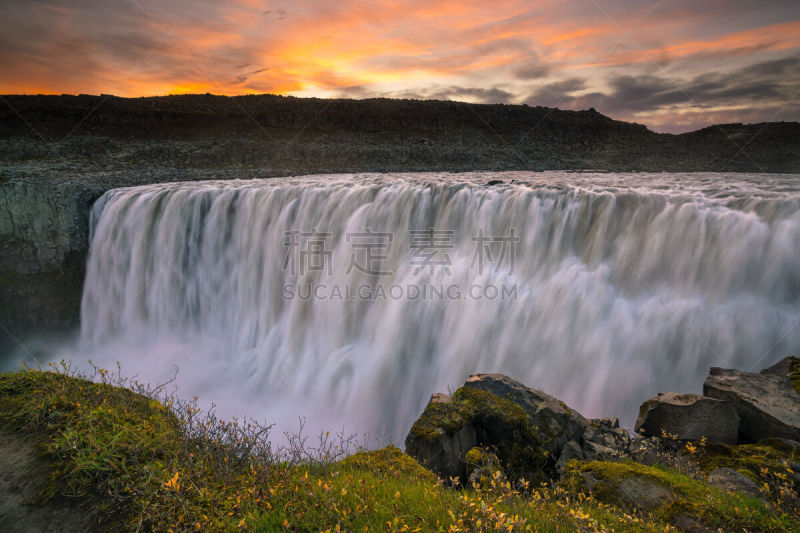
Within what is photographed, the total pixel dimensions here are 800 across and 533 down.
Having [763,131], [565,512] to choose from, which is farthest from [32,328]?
[763,131]

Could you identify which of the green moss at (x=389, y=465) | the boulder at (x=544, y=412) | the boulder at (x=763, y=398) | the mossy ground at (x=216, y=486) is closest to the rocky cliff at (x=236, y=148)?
the mossy ground at (x=216, y=486)

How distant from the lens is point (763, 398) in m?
4.39

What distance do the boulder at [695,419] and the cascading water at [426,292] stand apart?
1.55 m

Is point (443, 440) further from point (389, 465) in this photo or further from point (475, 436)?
point (389, 465)

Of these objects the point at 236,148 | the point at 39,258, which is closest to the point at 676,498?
the point at 39,258

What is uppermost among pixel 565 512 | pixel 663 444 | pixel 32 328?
pixel 565 512

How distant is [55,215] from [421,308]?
14.0m

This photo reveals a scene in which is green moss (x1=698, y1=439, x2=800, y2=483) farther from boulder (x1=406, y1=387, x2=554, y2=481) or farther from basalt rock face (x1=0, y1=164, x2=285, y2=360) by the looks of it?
basalt rock face (x1=0, y1=164, x2=285, y2=360)

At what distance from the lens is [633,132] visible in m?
48.8

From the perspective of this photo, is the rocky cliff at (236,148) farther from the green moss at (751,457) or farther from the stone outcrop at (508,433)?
the green moss at (751,457)

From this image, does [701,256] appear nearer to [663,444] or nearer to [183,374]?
[663,444]

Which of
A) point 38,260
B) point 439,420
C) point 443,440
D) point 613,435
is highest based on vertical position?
point 38,260

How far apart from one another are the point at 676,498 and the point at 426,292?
6.50 m

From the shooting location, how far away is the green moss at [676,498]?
259cm
